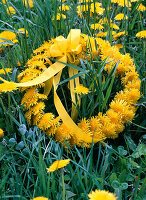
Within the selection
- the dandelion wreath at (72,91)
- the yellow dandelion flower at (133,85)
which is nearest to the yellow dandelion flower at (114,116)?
the dandelion wreath at (72,91)

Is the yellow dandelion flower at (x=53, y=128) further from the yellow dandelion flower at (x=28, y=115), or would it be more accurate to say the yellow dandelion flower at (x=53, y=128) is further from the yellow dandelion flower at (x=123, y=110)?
the yellow dandelion flower at (x=123, y=110)

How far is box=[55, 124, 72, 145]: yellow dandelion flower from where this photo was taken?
1.17 meters

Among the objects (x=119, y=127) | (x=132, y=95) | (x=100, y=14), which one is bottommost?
(x=119, y=127)

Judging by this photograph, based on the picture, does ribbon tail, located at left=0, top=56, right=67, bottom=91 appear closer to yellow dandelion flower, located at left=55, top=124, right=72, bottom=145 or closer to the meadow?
the meadow

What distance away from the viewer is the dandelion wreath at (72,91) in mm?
1182

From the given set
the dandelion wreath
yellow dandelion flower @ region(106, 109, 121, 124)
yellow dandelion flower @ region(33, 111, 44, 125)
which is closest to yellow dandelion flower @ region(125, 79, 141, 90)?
the dandelion wreath

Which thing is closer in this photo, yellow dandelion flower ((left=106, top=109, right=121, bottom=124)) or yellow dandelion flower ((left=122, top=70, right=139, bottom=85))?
yellow dandelion flower ((left=106, top=109, right=121, bottom=124))

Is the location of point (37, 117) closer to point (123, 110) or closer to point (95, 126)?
point (95, 126)

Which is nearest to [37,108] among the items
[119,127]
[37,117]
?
[37,117]

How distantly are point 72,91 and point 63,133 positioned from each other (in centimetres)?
22

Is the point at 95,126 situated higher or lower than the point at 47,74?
lower

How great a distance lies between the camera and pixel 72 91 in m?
1.28

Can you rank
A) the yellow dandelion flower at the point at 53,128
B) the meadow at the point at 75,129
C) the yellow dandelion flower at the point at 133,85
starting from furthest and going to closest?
1. the yellow dandelion flower at the point at 133,85
2. the yellow dandelion flower at the point at 53,128
3. the meadow at the point at 75,129

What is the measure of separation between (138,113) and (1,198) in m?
0.79
